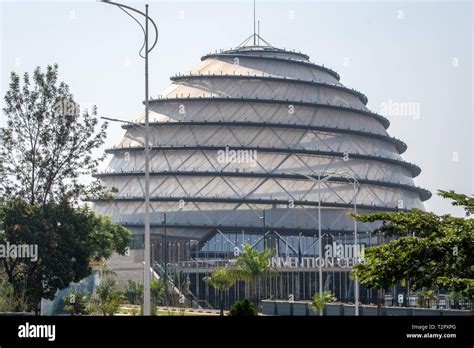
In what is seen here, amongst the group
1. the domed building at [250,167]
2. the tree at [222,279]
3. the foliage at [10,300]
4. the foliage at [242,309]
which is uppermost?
the domed building at [250,167]

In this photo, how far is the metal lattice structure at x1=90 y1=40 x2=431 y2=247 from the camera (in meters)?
117

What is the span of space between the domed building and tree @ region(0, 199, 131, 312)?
4719 centimetres

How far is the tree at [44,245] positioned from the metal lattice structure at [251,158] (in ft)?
156

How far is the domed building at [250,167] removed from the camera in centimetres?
11738

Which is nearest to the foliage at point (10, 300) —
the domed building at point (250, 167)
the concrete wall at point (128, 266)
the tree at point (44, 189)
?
the tree at point (44, 189)

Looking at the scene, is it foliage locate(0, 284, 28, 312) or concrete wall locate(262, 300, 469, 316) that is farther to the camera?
concrete wall locate(262, 300, 469, 316)

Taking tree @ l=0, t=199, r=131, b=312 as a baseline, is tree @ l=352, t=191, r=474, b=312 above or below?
below

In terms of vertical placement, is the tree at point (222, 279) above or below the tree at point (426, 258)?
above

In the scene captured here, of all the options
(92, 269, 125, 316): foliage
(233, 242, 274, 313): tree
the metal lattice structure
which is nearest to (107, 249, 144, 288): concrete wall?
the metal lattice structure

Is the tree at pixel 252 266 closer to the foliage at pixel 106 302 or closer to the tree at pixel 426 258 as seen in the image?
the foliage at pixel 106 302

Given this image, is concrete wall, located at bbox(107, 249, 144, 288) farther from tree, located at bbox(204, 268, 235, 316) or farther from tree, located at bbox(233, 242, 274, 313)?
tree, located at bbox(233, 242, 274, 313)

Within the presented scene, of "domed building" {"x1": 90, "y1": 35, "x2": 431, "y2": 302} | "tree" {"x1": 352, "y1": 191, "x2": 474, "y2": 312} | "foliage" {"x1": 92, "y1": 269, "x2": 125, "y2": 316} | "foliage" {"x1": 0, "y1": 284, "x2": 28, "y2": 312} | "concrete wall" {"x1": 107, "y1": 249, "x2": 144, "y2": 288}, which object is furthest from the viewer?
"domed building" {"x1": 90, "y1": 35, "x2": 431, "y2": 302}

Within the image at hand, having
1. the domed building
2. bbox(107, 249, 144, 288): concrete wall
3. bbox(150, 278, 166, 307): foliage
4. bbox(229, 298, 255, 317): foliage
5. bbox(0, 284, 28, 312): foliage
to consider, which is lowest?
bbox(229, 298, 255, 317): foliage
